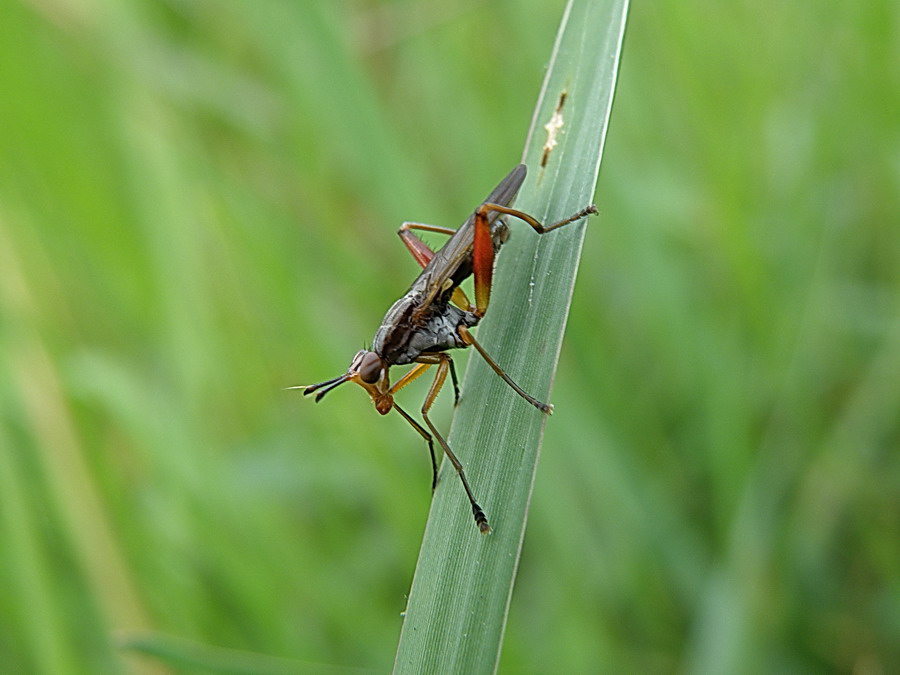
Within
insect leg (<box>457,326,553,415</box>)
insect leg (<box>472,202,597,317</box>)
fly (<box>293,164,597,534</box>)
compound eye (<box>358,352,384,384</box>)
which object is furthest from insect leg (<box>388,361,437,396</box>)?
insect leg (<box>457,326,553,415</box>)

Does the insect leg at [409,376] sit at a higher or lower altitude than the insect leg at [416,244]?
lower

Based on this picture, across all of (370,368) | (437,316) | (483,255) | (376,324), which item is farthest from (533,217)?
(376,324)

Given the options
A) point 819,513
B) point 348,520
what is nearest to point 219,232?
point 348,520

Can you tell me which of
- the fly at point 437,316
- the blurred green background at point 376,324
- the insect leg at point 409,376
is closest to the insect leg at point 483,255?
the fly at point 437,316

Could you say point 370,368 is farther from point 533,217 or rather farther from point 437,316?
point 533,217

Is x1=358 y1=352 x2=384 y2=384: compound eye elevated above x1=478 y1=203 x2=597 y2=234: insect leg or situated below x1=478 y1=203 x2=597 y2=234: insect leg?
below

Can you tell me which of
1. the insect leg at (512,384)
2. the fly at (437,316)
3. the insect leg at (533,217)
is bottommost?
the insect leg at (512,384)

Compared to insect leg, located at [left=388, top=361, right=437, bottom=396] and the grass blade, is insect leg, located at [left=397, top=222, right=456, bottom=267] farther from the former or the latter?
the grass blade

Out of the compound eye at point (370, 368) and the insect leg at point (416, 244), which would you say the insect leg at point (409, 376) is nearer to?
the compound eye at point (370, 368)
